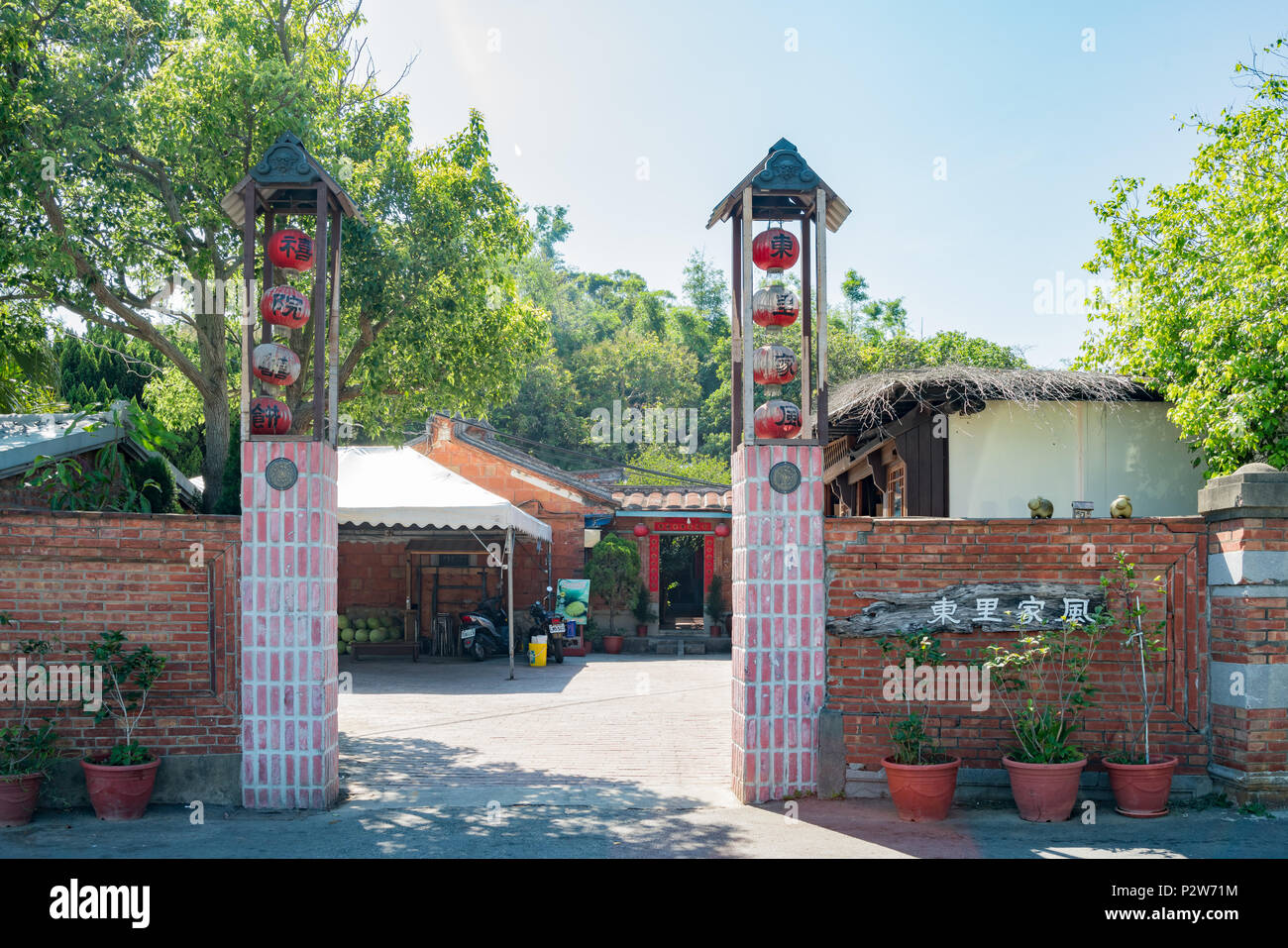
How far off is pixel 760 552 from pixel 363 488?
30.1 ft

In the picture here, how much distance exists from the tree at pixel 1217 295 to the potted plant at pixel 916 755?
3316 mm

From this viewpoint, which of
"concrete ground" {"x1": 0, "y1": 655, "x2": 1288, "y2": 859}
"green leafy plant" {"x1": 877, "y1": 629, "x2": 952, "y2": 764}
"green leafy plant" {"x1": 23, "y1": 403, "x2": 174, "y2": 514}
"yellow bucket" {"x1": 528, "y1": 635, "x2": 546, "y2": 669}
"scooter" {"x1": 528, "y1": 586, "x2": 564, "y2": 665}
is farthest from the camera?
"scooter" {"x1": 528, "y1": 586, "x2": 564, "y2": 665}

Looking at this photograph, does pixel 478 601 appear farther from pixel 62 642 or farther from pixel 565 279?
pixel 565 279

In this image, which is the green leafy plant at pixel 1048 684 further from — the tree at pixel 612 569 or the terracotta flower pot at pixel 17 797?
the tree at pixel 612 569

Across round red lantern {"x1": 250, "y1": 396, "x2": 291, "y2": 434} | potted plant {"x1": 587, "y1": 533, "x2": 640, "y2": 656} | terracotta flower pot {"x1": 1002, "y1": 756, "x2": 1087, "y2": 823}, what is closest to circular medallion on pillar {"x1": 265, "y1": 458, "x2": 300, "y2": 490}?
round red lantern {"x1": 250, "y1": 396, "x2": 291, "y2": 434}

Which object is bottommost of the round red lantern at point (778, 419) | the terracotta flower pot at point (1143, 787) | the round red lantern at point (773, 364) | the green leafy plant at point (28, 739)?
the terracotta flower pot at point (1143, 787)

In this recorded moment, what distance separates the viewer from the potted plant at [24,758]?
5.63 m

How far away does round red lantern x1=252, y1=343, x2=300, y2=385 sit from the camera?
6.38 metres

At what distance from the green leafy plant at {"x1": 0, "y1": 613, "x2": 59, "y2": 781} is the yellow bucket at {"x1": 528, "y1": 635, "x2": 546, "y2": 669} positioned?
982 cm

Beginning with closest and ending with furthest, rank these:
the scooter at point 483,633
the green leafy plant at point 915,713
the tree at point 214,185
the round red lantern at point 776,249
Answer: the green leafy plant at point 915,713 < the round red lantern at point 776,249 < the tree at point 214,185 < the scooter at point 483,633

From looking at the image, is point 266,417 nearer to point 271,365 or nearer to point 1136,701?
point 271,365

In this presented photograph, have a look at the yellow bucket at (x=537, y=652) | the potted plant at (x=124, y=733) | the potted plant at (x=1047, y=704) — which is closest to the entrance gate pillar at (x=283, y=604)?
the potted plant at (x=124, y=733)

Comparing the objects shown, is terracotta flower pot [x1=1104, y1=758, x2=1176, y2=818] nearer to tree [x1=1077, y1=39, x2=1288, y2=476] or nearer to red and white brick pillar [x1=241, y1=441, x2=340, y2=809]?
tree [x1=1077, y1=39, x2=1288, y2=476]

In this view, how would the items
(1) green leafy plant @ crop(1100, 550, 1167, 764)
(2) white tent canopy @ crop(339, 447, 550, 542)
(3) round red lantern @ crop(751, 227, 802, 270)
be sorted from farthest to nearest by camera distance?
(2) white tent canopy @ crop(339, 447, 550, 542)
(3) round red lantern @ crop(751, 227, 802, 270)
(1) green leafy plant @ crop(1100, 550, 1167, 764)
